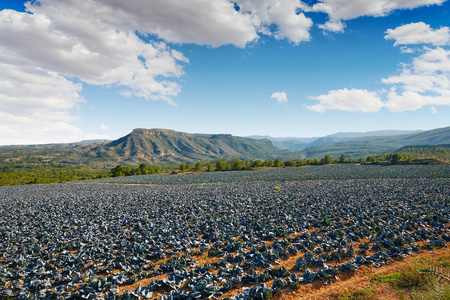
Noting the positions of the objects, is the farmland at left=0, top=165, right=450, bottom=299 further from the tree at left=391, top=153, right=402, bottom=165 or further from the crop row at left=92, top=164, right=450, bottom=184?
the tree at left=391, top=153, right=402, bottom=165

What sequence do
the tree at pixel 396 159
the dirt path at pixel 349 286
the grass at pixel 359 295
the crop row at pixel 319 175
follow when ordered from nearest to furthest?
1. the grass at pixel 359 295
2. the dirt path at pixel 349 286
3. the crop row at pixel 319 175
4. the tree at pixel 396 159

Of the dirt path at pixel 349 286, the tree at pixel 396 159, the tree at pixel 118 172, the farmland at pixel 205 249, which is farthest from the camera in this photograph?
the tree at pixel 396 159

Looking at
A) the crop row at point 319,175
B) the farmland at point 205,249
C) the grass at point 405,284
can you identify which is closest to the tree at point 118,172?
the crop row at point 319,175

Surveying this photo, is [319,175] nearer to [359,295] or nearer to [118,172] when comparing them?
[359,295]

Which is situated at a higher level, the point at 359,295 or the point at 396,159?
the point at 359,295

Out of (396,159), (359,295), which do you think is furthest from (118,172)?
(396,159)

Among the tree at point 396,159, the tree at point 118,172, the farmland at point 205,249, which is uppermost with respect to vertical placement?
the farmland at point 205,249

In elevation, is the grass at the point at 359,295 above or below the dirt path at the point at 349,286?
above

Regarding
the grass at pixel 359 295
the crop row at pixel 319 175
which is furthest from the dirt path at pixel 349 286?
the crop row at pixel 319 175

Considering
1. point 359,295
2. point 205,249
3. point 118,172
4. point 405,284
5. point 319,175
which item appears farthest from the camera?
point 118,172

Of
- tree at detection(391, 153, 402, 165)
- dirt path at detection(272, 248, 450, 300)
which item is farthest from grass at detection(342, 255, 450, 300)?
tree at detection(391, 153, 402, 165)

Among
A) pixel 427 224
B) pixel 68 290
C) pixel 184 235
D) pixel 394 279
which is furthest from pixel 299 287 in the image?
pixel 427 224

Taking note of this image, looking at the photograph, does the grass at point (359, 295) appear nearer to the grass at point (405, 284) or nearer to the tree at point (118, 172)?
the grass at point (405, 284)

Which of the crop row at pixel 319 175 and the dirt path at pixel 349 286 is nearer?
the dirt path at pixel 349 286
